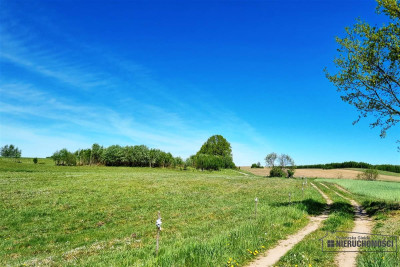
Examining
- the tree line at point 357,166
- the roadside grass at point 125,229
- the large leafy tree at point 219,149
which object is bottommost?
the roadside grass at point 125,229

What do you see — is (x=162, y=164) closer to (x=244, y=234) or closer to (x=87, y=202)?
(x=87, y=202)

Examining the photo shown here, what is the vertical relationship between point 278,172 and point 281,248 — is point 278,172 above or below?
below

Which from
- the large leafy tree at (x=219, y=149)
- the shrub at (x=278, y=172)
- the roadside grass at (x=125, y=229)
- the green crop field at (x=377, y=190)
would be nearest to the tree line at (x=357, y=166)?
the large leafy tree at (x=219, y=149)

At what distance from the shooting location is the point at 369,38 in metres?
22.3

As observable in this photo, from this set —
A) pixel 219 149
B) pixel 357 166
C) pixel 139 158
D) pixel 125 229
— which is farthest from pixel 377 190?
pixel 357 166

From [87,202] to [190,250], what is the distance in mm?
25071

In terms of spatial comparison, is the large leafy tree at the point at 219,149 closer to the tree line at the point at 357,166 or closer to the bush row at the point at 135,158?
the bush row at the point at 135,158

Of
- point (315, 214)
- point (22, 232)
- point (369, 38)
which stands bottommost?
point (22, 232)

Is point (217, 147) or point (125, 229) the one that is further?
point (217, 147)

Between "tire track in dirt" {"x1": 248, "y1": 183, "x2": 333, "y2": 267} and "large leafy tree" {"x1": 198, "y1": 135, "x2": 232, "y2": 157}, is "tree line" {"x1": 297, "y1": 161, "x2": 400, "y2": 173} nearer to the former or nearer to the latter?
"large leafy tree" {"x1": 198, "y1": 135, "x2": 232, "y2": 157}

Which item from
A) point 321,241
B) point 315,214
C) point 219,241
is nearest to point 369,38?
point 315,214

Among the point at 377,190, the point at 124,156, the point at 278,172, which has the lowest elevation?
the point at 377,190

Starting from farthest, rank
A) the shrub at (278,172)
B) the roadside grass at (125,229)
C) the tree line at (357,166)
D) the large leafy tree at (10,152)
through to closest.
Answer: the tree line at (357,166) → the large leafy tree at (10,152) → the shrub at (278,172) → the roadside grass at (125,229)

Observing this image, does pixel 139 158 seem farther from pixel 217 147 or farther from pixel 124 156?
pixel 217 147
